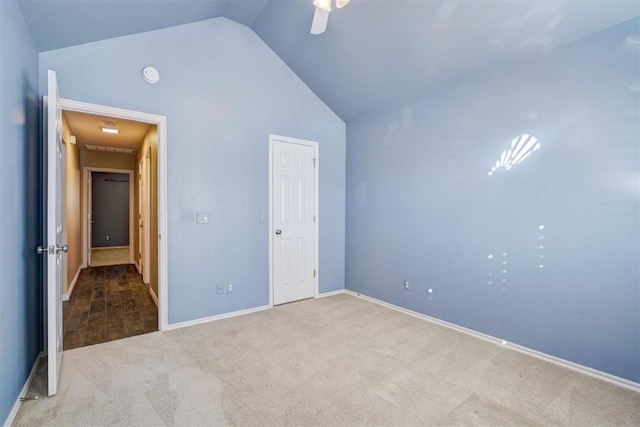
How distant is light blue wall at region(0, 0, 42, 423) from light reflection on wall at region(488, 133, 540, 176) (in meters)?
3.66

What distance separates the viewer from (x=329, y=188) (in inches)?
174

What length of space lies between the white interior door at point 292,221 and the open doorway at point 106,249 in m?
1.34

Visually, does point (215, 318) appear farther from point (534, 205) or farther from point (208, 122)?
point (534, 205)

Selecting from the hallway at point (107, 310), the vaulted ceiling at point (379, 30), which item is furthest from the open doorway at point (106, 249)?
the vaulted ceiling at point (379, 30)

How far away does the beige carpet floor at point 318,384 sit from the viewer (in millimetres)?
1822

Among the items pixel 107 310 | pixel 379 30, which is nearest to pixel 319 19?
pixel 379 30

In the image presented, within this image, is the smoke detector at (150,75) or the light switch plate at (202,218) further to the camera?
the light switch plate at (202,218)

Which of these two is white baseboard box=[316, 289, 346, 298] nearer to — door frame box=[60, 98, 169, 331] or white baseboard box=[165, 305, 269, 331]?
white baseboard box=[165, 305, 269, 331]

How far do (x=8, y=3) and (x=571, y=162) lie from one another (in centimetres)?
401

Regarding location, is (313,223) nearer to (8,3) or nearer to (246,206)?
(246,206)

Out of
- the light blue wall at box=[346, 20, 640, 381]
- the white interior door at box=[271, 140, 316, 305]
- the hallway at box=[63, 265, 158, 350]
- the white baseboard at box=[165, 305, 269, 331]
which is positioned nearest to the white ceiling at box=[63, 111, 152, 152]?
the white interior door at box=[271, 140, 316, 305]

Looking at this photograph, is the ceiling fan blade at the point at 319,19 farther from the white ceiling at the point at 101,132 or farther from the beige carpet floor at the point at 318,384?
the white ceiling at the point at 101,132

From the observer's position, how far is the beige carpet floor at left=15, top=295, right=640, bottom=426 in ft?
5.98

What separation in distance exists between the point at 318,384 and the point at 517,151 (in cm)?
260
